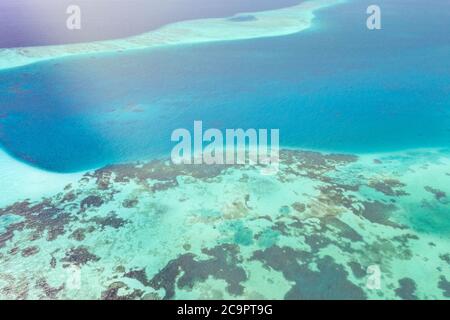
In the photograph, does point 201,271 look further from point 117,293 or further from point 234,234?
point 117,293

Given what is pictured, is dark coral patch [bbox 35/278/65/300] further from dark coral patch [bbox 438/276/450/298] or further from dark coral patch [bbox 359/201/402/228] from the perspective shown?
dark coral patch [bbox 438/276/450/298]

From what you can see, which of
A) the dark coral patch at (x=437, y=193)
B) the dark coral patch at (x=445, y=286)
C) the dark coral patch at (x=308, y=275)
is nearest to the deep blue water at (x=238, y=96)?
the dark coral patch at (x=437, y=193)

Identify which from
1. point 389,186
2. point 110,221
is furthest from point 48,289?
point 389,186

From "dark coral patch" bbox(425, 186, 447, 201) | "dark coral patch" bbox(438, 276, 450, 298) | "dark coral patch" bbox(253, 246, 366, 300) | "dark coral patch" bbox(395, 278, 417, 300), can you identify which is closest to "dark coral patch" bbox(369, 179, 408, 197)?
"dark coral patch" bbox(425, 186, 447, 201)

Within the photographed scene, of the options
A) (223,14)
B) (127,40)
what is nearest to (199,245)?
(127,40)
